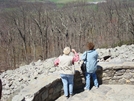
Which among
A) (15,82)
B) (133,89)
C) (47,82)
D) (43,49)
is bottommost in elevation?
(43,49)

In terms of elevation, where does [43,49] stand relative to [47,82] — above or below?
below

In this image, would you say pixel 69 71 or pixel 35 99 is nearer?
pixel 35 99

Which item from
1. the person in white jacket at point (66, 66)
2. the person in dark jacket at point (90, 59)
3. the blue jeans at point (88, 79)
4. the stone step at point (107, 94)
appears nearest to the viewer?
the person in white jacket at point (66, 66)

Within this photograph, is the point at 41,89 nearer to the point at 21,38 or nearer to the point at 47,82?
the point at 47,82

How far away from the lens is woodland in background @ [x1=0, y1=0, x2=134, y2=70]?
163 ft

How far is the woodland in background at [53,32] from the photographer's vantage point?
163ft

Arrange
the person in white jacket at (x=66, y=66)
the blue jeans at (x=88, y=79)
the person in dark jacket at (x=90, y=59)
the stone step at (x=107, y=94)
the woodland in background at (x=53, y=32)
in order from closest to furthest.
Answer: the person in white jacket at (x=66, y=66) → the stone step at (x=107, y=94) → the person in dark jacket at (x=90, y=59) → the blue jeans at (x=88, y=79) → the woodland in background at (x=53, y=32)

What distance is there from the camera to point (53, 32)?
189 ft

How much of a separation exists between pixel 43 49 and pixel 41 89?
43.0m

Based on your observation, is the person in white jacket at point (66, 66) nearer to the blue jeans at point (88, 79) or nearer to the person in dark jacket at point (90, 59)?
the person in dark jacket at point (90, 59)

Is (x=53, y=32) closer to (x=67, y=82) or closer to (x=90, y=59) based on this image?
(x=90, y=59)

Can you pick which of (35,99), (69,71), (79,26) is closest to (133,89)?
(69,71)

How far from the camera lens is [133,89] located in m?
6.75

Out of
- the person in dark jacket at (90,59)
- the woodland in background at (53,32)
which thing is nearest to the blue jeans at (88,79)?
the person in dark jacket at (90,59)
